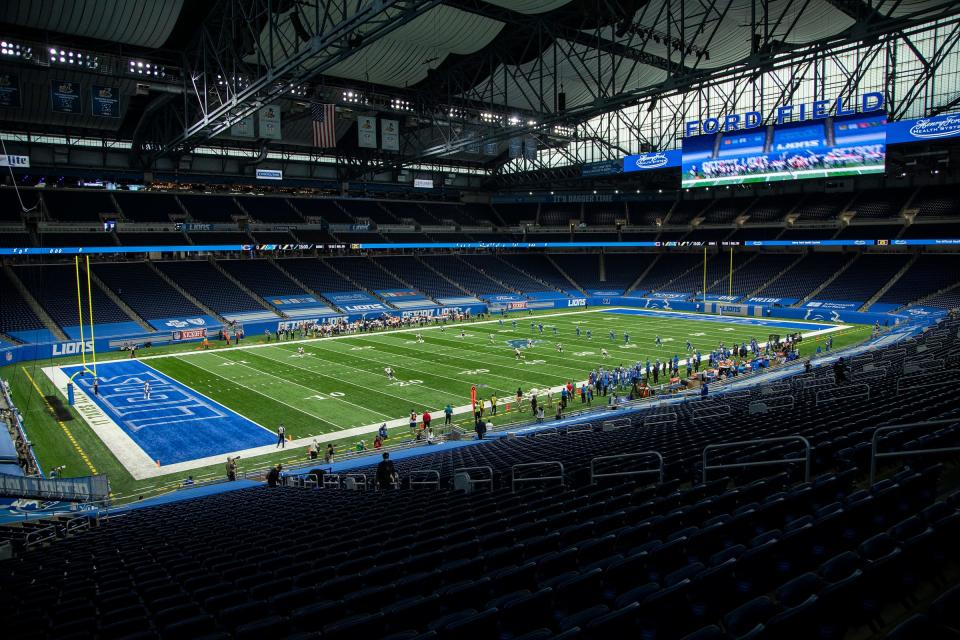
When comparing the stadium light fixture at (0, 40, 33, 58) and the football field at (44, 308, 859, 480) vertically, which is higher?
the stadium light fixture at (0, 40, 33, 58)

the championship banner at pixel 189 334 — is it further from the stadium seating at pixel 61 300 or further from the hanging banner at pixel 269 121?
the hanging banner at pixel 269 121

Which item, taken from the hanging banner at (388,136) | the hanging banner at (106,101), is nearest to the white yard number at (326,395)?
the hanging banner at (106,101)

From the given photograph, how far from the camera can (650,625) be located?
382cm

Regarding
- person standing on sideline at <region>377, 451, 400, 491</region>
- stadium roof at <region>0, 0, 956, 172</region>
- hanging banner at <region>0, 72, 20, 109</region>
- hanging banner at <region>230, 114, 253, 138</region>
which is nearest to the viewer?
person standing on sideline at <region>377, 451, 400, 491</region>

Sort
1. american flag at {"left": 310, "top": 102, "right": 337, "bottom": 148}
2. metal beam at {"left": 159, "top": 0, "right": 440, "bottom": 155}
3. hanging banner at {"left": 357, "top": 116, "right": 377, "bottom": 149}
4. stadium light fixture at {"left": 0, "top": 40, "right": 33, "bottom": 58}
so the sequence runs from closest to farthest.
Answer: metal beam at {"left": 159, "top": 0, "right": 440, "bottom": 155}, stadium light fixture at {"left": 0, "top": 40, "right": 33, "bottom": 58}, american flag at {"left": 310, "top": 102, "right": 337, "bottom": 148}, hanging banner at {"left": 357, "top": 116, "right": 377, "bottom": 149}

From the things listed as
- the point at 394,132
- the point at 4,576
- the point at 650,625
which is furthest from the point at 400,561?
the point at 394,132

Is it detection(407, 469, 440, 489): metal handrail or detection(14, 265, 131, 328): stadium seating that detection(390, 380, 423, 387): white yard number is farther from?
detection(14, 265, 131, 328): stadium seating

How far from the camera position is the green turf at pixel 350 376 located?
25.8 m

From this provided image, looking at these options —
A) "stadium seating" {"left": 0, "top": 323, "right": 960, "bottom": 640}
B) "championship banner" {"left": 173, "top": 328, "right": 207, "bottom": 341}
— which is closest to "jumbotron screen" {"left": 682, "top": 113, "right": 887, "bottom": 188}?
"stadium seating" {"left": 0, "top": 323, "right": 960, "bottom": 640}

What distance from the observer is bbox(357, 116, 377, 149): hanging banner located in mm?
43594

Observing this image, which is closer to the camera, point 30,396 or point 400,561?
point 400,561

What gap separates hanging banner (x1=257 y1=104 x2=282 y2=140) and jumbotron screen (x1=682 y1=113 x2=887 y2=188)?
27.8 metres

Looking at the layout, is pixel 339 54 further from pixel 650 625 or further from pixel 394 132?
pixel 650 625

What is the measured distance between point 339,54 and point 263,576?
23.3m
